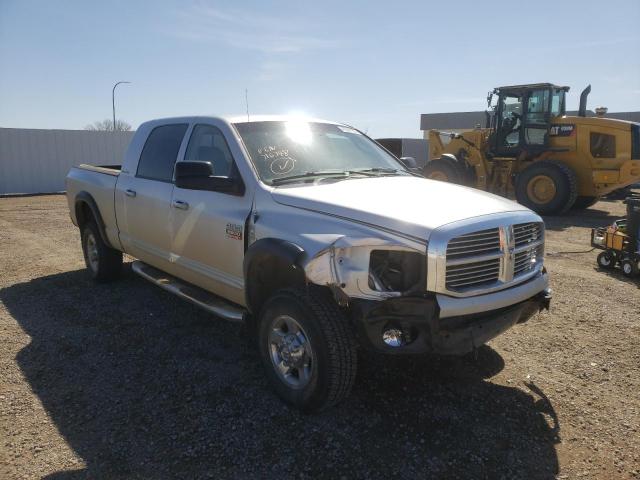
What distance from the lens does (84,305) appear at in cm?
550

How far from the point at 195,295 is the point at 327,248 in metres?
1.82

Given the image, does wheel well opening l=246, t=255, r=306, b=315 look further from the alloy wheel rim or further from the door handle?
the door handle

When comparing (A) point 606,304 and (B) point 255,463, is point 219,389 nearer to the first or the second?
(B) point 255,463

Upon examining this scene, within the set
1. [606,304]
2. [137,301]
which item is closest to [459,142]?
[606,304]

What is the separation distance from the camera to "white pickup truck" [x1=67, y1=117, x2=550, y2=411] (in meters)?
2.91

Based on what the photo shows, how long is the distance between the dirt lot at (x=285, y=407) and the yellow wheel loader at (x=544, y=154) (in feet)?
25.7

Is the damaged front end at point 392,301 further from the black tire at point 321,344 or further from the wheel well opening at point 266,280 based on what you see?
the wheel well opening at point 266,280

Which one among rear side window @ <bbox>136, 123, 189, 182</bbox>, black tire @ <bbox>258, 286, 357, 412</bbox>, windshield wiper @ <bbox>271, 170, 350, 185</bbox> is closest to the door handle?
rear side window @ <bbox>136, 123, 189, 182</bbox>

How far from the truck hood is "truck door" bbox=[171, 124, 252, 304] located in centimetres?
49

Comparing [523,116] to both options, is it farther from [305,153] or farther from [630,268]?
[305,153]

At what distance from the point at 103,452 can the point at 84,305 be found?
2962 millimetres

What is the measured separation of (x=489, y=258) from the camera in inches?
121

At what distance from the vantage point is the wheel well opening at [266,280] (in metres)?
3.53

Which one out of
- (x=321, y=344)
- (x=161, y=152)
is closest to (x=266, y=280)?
(x=321, y=344)
